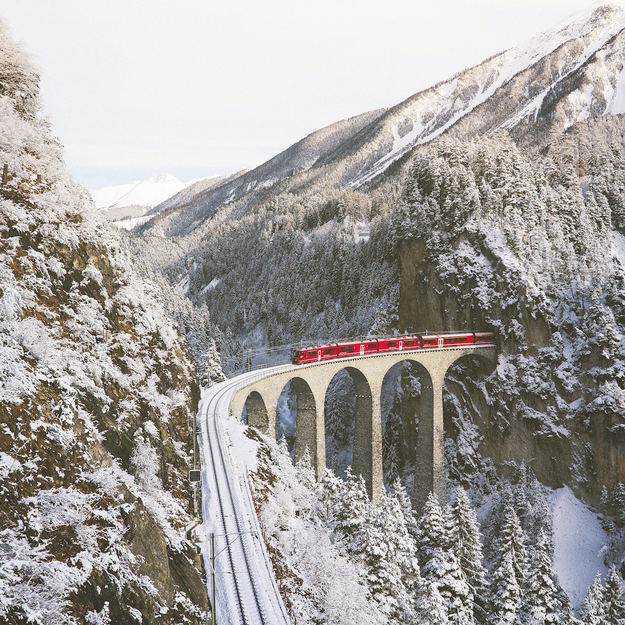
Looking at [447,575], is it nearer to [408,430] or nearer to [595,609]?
[595,609]

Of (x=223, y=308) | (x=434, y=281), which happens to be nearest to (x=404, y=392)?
(x=434, y=281)

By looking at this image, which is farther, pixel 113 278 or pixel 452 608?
pixel 452 608

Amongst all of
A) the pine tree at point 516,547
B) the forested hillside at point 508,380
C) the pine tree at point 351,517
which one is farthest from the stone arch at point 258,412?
the pine tree at point 516,547

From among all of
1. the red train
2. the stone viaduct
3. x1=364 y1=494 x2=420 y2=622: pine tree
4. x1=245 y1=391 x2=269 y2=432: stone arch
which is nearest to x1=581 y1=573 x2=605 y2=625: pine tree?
x1=364 y1=494 x2=420 y2=622: pine tree

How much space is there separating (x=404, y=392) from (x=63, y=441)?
60427 mm

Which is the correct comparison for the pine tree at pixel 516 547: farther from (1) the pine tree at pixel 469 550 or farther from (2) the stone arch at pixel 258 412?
(2) the stone arch at pixel 258 412

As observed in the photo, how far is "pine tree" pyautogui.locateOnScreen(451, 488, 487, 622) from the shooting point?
39.0 meters

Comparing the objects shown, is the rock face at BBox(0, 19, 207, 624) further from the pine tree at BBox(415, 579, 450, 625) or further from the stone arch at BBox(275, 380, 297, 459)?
the stone arch at BBox(275, 380, 297, 459)

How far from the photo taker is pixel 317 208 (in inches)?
6191

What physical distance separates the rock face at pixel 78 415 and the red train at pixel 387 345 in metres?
19.6

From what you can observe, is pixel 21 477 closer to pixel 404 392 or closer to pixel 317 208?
pixel 404 392

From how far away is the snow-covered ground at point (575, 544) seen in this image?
50.3 meters

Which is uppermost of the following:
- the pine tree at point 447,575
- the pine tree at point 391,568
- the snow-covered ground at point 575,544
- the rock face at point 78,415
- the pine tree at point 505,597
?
the rock face at point 78,415

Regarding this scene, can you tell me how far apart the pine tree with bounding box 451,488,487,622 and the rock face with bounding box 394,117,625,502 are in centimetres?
2404
